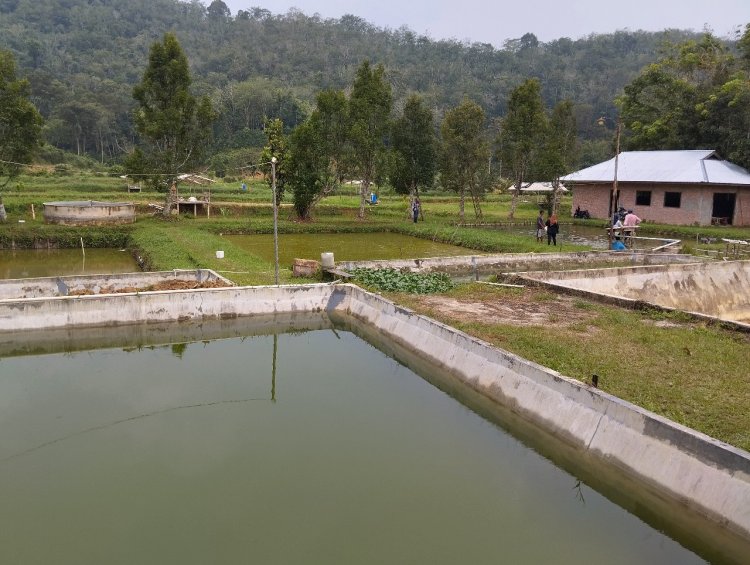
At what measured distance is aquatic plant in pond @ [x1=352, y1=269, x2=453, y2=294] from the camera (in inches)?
536

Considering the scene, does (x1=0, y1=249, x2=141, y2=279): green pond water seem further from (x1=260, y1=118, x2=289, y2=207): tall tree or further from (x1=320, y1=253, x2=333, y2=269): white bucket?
(x1=260, y1=118, x2=289, y2=207): tall tree

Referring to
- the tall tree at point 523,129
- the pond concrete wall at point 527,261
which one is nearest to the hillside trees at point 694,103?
the tall tree at point 523,129

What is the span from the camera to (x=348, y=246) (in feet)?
73.7

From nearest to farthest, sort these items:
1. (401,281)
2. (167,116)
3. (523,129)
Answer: (401,281) < (167,116) < (523,129)

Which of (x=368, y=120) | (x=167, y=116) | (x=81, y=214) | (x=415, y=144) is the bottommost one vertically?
(x=81, y=214)

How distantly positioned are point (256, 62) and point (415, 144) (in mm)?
76495

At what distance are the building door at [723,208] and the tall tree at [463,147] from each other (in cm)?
1094

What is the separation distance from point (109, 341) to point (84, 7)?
13636cm

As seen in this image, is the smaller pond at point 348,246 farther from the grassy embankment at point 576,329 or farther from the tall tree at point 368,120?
the tall tree at point 368,120

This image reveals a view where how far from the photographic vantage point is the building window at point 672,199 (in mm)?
30062

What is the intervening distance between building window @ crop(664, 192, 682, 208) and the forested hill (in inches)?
1785

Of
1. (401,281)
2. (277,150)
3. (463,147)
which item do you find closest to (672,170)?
(463,147)

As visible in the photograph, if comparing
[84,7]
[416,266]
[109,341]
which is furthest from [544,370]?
[84,7]

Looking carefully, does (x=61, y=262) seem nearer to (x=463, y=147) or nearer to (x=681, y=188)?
(x=463, y=147)
